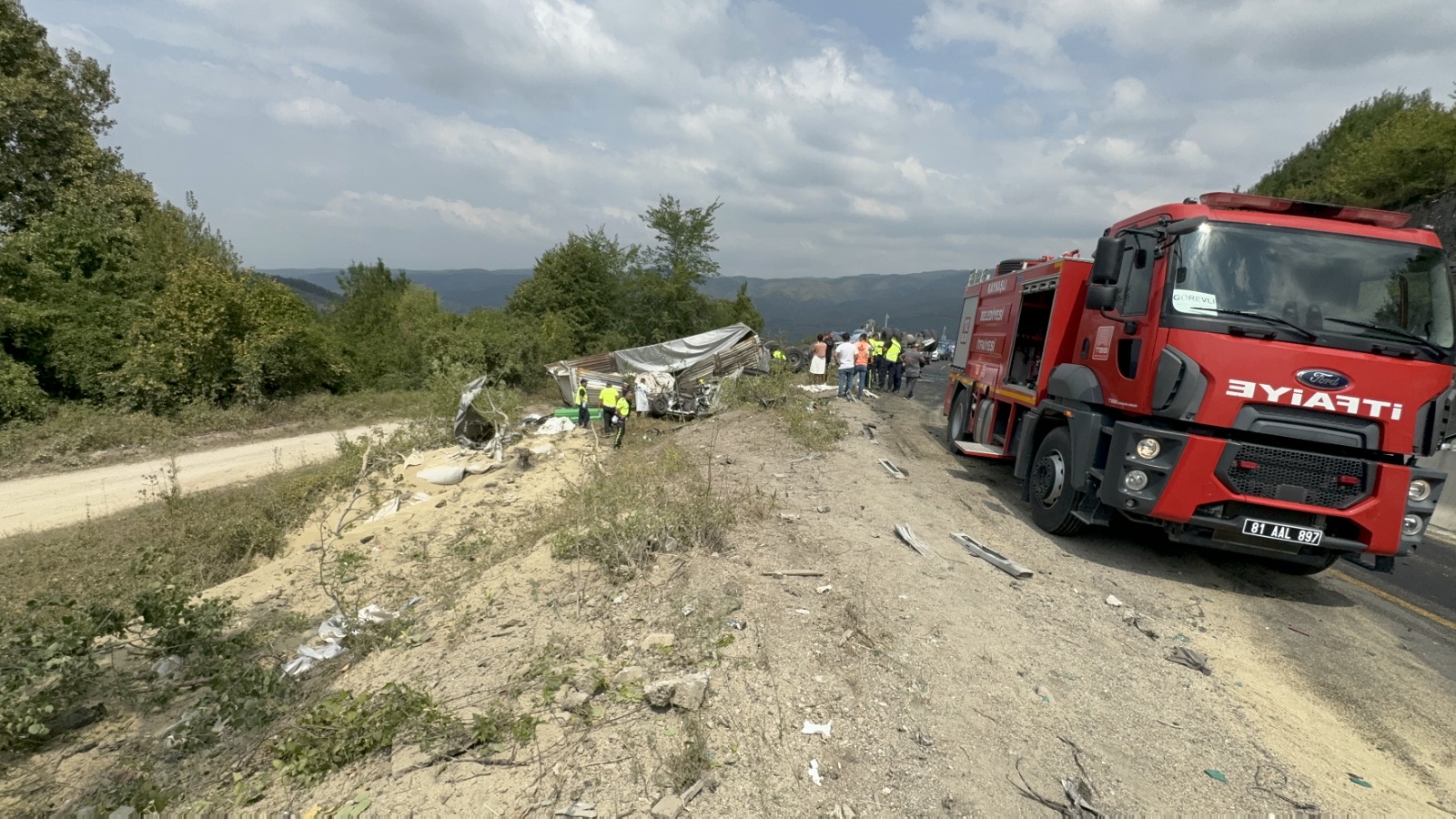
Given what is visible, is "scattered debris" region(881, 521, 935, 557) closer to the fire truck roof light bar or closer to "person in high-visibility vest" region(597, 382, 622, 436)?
the fire truck roof light bar

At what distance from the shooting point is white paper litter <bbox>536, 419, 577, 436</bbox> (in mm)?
13445

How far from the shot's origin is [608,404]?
12688 millimetres

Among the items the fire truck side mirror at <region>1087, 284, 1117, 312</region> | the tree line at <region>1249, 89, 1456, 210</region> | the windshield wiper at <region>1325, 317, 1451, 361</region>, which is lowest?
the windshield wiper at <region>1325, 317, 1451, 361</region>

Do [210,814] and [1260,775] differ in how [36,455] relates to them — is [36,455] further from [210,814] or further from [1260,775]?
[1260,775]

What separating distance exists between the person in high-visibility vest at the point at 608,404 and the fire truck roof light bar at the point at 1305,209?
9.51 m

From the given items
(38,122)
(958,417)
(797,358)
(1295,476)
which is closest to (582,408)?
(958,417)

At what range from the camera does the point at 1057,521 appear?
614 centimetres

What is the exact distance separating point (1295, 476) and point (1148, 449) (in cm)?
97

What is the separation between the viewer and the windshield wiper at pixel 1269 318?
15.5ft

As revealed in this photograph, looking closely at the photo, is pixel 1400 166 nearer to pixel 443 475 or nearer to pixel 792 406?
pixel 792 406

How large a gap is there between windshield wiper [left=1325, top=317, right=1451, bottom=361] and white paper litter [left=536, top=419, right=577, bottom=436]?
11727mm

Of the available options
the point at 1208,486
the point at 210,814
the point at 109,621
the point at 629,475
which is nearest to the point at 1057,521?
the point at 1208,486

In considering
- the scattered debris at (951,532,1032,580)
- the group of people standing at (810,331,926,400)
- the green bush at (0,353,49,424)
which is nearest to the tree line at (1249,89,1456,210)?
the group of people standing at (810,331,926,400)

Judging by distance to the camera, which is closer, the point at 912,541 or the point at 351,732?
the point at 351,732
